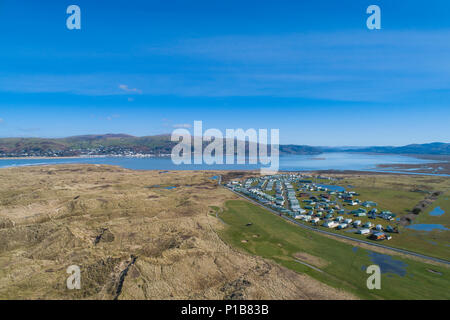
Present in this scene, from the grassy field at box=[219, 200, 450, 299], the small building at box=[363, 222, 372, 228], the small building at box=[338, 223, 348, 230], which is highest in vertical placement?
the small building at box=[363, 222, 372, 228]

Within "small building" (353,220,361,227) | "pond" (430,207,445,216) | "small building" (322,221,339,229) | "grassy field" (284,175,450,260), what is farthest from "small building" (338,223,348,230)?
"pond" (430,207,445,216)

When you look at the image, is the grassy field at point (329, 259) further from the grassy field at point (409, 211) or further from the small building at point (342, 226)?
the small building at point (342, 226)

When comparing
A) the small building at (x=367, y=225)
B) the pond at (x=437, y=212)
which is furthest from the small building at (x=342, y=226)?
the pond at (x=437, y=212)

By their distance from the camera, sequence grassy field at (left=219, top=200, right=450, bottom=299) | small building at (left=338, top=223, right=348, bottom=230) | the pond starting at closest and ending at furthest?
1. grassy field at (left=219, top=200, right=450, bottom=299)
2. small building at (left=338, top=223, right=348, bottom=230)
3. the pond

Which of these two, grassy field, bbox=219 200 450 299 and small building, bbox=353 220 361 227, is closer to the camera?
grassy field, bbox=219 200 450 299

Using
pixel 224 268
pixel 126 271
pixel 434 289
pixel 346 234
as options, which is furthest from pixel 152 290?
pixel 346 234

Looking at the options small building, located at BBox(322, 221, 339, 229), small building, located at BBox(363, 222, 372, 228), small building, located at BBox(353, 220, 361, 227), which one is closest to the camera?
small building, located at BBox(363, 222, 372, 228)

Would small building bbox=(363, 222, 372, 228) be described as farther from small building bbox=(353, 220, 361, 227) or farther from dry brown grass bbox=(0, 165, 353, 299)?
dry brown grass bbox=(0, 165, 353, 299)

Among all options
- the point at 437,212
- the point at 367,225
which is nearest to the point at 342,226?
the point at 367,225
